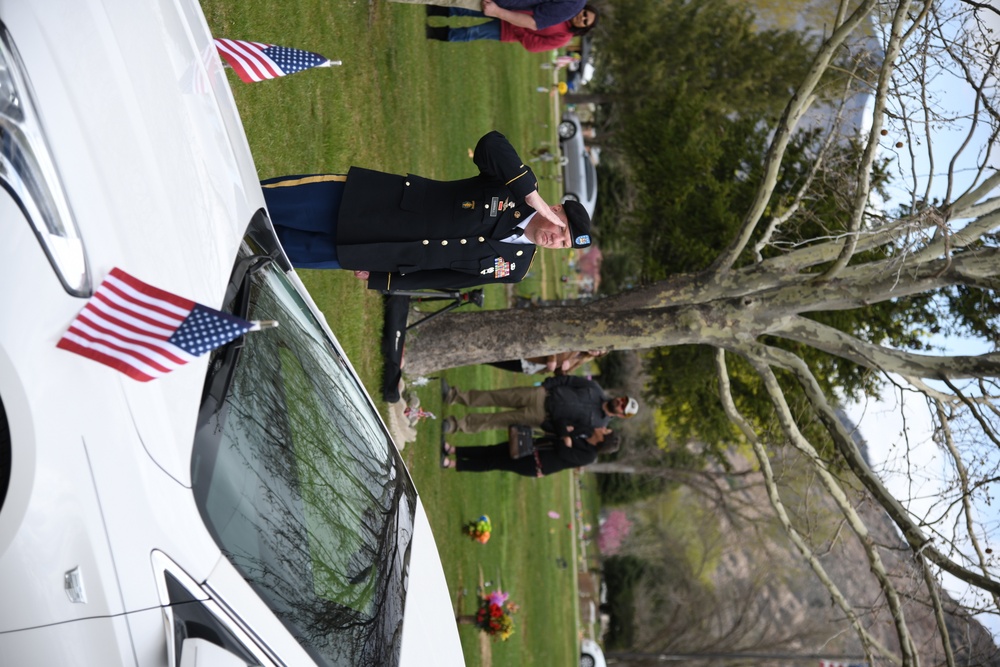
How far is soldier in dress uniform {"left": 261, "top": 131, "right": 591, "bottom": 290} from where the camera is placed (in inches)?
218

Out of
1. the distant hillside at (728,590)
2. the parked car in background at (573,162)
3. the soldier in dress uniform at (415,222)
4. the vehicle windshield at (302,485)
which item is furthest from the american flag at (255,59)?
the distant hillside at (728,590)

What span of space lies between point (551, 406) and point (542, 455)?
2.12 feet

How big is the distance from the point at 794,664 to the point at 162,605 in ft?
89.1

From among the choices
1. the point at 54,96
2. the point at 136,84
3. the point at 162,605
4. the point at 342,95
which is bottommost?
the point at 162,605

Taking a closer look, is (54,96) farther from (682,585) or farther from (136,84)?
(682,585)

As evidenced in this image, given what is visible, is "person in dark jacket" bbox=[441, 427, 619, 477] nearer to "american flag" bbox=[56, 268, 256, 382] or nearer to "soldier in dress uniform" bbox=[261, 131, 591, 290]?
"soldier in dress uniform" bbox=[261, 131, 591, 290]

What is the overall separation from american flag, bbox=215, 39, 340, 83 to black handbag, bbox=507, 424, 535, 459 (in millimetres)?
6064

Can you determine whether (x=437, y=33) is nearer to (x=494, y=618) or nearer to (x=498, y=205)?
(x=498, y=205)

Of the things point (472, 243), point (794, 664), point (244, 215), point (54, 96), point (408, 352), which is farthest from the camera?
point (794, 664)

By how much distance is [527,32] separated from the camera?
10.5m

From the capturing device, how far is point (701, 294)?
8.05 meters

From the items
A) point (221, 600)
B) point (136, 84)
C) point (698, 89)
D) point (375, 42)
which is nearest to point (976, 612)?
point (221, 600)

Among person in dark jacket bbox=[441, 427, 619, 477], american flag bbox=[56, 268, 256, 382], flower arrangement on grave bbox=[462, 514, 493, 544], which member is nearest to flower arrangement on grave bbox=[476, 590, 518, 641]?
flower arrangement on grave bbox=[462, 514, 493, 544]

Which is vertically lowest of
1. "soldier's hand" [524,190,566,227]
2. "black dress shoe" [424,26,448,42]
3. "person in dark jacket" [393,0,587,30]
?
"soldier's hand" [524,190,566,227]
